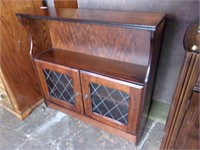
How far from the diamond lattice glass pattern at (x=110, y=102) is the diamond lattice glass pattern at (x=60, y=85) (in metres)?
0.23

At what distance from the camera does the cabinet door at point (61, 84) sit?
1170 mm

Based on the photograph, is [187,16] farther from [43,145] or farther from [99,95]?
[43,145]

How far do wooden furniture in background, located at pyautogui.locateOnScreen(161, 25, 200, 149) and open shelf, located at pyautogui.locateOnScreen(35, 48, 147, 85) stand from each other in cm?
23

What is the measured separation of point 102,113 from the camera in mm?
1228

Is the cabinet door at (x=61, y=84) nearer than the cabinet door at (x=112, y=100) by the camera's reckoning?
No

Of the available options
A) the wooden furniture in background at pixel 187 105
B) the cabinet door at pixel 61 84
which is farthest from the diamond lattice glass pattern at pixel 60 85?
the wooden furniture in background at pixel 187 105

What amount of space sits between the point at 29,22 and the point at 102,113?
2.96 feet

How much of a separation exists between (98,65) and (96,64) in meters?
0.02

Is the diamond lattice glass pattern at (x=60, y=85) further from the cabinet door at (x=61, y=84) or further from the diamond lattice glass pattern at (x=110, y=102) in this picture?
the diamond lattice glass pattern at (x=110, y=102)

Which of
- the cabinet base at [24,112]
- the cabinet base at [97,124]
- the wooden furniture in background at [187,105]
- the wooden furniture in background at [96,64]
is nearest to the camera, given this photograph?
the wooden furniture in background at [187,105]

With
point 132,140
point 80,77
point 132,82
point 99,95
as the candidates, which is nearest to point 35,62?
point 80,77

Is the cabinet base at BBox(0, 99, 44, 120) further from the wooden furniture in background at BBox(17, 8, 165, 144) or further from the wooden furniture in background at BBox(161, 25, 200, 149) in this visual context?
the wooden furniture in background at BBox(161, 25, 200, 149)

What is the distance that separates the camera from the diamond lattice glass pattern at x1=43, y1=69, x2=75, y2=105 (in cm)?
126

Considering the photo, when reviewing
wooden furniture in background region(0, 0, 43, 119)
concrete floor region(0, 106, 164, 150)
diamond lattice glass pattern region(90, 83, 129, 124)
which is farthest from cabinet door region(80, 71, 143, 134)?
wooden furniture in background region(0, 0, 43, 119)
